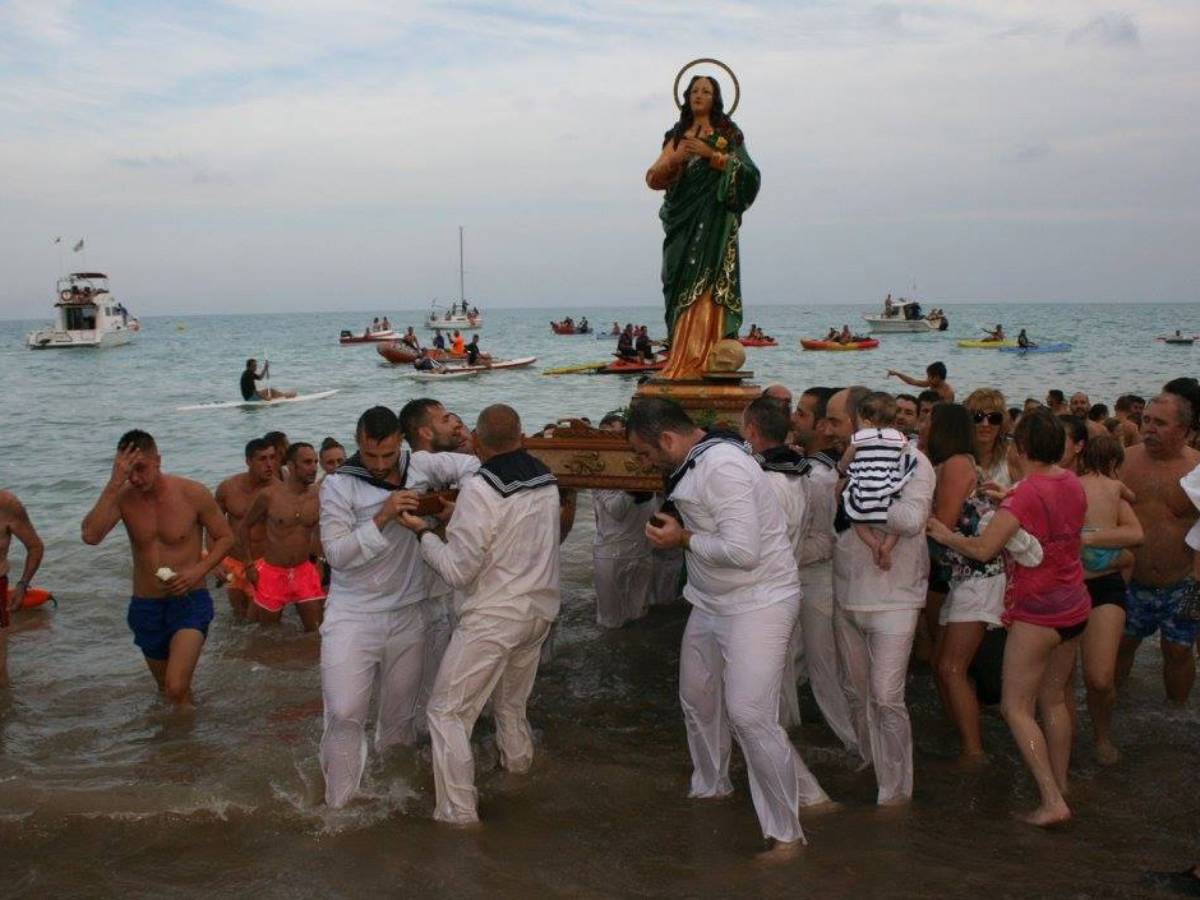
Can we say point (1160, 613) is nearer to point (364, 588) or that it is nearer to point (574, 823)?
point (574, 823)

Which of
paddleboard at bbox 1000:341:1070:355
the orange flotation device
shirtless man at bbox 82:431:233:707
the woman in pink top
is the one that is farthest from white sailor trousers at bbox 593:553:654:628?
paddleboard at bbox 1000:341:1070:355

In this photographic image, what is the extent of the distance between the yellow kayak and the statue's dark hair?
48.3 m

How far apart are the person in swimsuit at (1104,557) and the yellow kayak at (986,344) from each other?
163ft

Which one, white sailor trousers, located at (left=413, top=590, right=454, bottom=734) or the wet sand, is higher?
white sailor trousers, located at (left=413, top=590, right=454, bottom=734)

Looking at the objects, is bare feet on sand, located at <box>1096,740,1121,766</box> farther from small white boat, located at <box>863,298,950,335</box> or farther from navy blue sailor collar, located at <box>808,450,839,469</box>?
small white boat, located at <box>863,298,950,335</box>

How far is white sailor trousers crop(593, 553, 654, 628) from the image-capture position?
27.9 feet

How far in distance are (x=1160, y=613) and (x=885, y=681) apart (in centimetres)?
203

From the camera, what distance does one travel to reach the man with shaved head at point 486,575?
504 cm

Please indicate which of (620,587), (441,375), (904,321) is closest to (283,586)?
(620,587)

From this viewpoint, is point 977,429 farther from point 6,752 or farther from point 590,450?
point 6,752

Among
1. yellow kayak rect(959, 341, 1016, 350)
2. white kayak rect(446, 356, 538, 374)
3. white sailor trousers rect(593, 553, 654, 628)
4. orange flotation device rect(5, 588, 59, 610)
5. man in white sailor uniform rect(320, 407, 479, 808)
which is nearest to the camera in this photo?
man in white sailor uniform rect(320, 407, 479, 808)

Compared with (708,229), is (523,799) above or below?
below

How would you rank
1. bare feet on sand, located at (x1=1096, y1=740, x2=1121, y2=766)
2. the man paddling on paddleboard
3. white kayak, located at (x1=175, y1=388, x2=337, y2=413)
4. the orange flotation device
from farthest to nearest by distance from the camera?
white kayak, located at (x1=175, y1=388, x2=337, y2=413), the man paddling on paddleboard, the orange flotation device, bare feet on sand, located at (x1=1096, y1=740, x2=1121, y2=766)

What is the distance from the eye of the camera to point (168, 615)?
6738 mm
